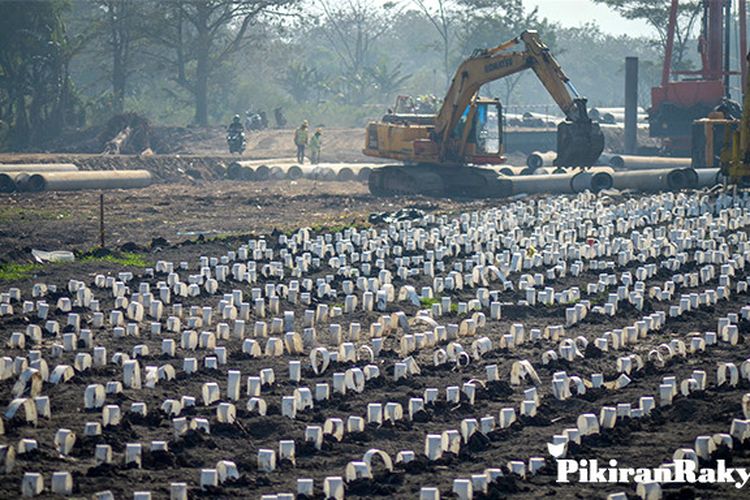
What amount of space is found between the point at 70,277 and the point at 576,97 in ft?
42.9

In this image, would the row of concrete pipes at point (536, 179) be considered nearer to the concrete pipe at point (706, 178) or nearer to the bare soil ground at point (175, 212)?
the concrete pipe at point (706, 178)

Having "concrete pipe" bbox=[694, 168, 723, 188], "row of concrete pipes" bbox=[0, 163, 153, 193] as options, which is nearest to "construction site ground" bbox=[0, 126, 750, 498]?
"row of concrete pipes" bbox=[0, 163, 153, 193]

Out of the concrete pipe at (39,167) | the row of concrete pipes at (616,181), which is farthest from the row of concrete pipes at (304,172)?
the row of concrete pipes at (616,181)

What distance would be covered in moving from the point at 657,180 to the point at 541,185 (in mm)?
2564

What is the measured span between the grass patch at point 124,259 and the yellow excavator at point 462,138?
Result: 1090 cm

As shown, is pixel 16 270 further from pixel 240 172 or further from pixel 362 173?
pixel 240 172

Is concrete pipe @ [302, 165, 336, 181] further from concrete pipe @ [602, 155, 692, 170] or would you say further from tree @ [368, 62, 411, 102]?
tree @ [368, 62, 411, 102]

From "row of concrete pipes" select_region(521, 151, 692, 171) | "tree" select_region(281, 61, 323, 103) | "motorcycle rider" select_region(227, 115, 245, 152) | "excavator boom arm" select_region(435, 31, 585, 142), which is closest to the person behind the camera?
"excavator boom arm" select_region(435, 31, 585, 142)

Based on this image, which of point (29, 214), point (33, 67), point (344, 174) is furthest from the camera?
point (33, 67)

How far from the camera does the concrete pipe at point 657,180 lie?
30.2m

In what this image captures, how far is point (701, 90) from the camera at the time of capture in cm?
4550

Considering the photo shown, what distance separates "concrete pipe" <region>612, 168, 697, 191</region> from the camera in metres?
30.2

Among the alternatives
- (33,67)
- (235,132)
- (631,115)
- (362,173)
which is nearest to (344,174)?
(362,173)

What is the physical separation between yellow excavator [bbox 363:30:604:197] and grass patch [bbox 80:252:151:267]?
35.8 feet
